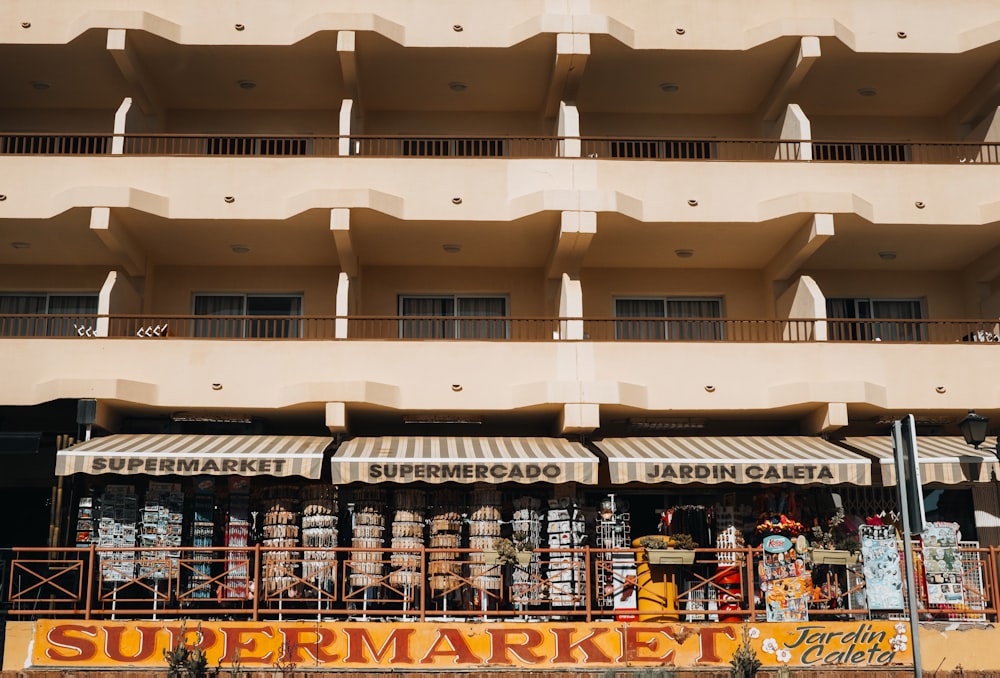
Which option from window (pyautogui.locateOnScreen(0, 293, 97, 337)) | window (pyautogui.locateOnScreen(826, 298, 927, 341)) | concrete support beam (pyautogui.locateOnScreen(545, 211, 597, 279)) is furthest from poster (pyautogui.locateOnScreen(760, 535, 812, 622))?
window (pyautogui.locateOnScreen(0, 293, 97, 337))

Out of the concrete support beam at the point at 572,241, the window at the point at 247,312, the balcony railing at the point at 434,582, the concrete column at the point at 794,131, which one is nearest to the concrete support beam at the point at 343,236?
the window at the point at 247,312

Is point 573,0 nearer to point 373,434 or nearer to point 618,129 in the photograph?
point 618,129

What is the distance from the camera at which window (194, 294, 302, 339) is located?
24375 millimetres

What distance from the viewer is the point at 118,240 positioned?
2244 cm

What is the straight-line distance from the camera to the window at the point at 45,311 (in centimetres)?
2412

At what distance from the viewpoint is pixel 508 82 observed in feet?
81.3

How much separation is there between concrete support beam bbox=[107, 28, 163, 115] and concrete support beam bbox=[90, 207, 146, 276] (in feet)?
10.8

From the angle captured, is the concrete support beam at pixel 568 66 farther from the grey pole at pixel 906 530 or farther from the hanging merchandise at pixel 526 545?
the grey pole at pixel 906 530

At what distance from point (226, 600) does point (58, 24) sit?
12.5 meters

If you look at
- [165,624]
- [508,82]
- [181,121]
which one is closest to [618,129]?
[508,82]

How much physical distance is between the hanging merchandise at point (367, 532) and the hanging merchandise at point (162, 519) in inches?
126

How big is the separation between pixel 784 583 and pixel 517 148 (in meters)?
11.3

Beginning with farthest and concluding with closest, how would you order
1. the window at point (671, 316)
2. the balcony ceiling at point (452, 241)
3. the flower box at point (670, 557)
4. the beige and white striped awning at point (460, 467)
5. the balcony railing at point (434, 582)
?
1. the window at point (671, 316)
2. the balcony ceiling at point (452, 241)
3. the beige and white striped awning at point (460, 467)
4. the balcony railing at point (434, 582)
5. the flower box at point (670, 557)

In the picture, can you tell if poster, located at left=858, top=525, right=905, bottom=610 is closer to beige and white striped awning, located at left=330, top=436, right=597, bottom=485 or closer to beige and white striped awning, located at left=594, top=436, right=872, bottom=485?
beige and white striped awning, located at left=594, top=436, right=872, bottom=485
